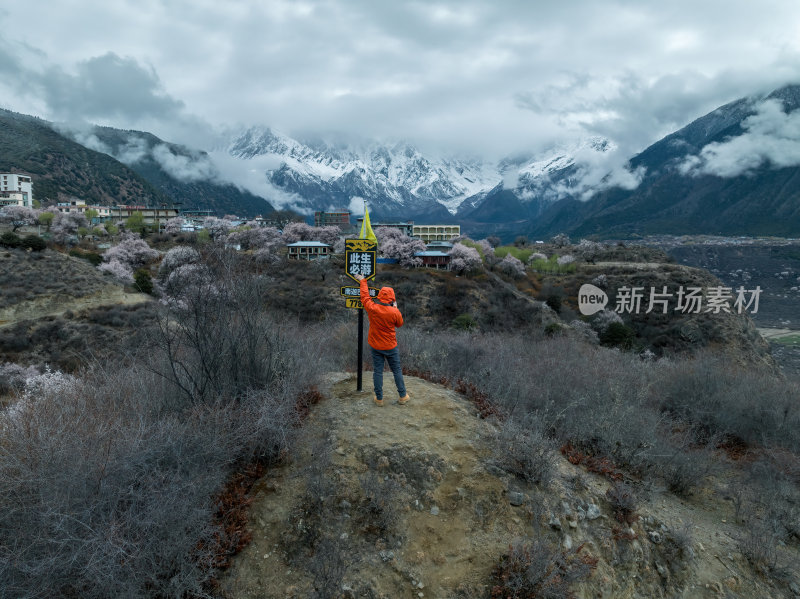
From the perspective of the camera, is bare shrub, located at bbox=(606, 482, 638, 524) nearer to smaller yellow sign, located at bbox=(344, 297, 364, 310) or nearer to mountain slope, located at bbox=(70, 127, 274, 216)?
smaller yellow sign, located at bbox=(344, 297, 364, 310)

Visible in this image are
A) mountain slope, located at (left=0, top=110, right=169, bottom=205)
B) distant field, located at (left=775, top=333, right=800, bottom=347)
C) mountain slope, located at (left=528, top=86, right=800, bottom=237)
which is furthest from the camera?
mountain slope, located at (left=528, top=86, right=800, bottom=237)

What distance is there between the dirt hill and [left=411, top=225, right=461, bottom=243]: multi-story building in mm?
76363

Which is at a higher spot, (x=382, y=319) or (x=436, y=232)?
(x=436, y=232)

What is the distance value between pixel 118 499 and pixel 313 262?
38460 mm

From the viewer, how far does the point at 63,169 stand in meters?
93.2

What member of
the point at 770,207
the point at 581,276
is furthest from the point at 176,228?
the point at 770,207

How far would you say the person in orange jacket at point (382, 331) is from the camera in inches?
221

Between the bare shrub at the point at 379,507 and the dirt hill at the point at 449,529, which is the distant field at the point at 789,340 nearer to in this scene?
the dirt hill at the point at 449,529

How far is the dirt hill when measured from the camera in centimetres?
331

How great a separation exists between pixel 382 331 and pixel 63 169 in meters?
121

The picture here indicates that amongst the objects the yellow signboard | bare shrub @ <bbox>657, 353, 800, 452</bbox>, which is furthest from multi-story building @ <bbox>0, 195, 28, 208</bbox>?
bare shrub @ <bbox>657, 353, 800, 452</bbox>

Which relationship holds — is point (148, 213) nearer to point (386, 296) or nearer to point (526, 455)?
point (386, 296)

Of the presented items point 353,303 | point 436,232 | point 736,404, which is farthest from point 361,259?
point 436,232

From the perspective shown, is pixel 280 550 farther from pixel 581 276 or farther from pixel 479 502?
pixel 581 276
